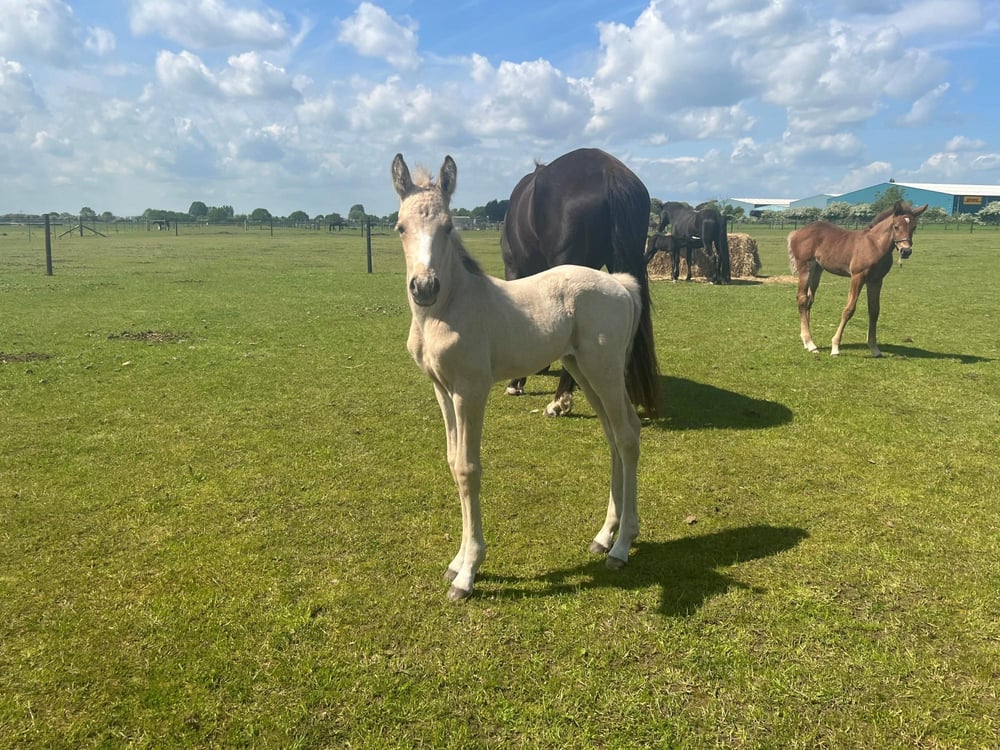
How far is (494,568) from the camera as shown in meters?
3.79

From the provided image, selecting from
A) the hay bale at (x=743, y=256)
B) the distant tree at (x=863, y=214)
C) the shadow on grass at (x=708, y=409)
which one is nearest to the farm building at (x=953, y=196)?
the distant tree at (x=863, y=214)

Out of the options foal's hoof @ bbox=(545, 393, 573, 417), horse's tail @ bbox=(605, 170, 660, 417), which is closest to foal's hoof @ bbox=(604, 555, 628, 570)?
horse's tail @ bbox=(605, 170, 660, 417)

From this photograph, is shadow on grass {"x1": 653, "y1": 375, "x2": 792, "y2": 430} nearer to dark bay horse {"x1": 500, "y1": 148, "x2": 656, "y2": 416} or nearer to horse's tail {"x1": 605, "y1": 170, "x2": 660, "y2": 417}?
horse's tail {"x1": 605, "y1": 170, "x2": 660, "y2": 417}

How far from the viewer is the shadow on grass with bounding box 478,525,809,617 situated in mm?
3508

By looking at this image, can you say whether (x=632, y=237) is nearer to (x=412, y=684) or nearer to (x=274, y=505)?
(x=274, y=505)

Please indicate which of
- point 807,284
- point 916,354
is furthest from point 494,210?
point 916,354

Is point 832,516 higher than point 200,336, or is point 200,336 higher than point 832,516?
point 200,336

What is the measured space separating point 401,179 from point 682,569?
2.92 meters

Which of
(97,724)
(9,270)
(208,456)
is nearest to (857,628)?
(97,724)

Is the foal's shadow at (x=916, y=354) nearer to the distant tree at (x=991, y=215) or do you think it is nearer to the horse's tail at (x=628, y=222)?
the horse's tail at (x=628, y=222)

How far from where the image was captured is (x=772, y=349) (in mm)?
9992

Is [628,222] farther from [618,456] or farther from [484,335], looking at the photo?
[484,335]

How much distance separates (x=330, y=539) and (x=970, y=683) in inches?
144

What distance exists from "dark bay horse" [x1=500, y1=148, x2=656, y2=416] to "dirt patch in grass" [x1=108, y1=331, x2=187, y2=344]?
6.91 metres
